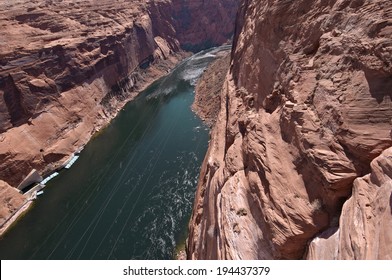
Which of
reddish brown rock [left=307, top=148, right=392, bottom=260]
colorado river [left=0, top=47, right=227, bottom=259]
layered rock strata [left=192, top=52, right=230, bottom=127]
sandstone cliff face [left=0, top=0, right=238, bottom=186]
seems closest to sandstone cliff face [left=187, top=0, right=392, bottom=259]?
reddish brown rock [left=307, top=148, right=392, bottom=260]

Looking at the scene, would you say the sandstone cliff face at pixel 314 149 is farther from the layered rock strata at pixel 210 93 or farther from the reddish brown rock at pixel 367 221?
the layered rock strata at pixel 210 93

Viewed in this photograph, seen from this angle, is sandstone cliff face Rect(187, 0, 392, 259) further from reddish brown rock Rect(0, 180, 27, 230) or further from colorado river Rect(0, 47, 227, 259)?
reddish brown rock Rect(0, 180, 27, 230)

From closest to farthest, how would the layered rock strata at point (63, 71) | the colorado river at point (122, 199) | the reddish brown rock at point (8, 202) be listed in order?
the colorado river at point (122, 199) → the reddish brown rock at point (8, 202) → the layered rock strata at point (63, 71)

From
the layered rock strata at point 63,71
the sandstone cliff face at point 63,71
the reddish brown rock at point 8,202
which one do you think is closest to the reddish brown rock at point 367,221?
the reddish brown rock at point 8,202

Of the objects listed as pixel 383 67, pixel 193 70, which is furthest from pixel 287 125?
pixel 193 70

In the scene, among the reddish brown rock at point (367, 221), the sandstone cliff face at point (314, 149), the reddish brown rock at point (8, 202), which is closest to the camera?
the reddish brown rock at point (367, 221)
